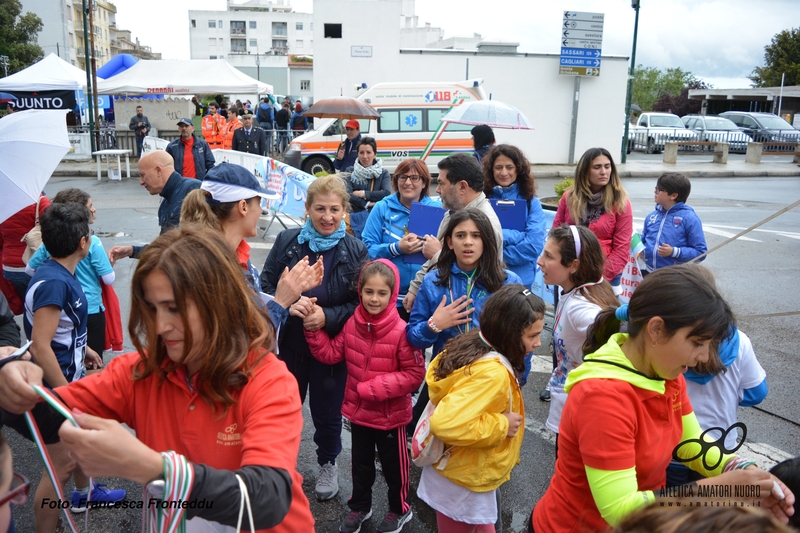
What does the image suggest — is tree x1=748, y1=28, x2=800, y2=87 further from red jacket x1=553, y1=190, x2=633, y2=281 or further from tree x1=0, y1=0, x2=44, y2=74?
tree x1=0, y1=0, x2=44, y2=74

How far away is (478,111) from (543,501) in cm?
821

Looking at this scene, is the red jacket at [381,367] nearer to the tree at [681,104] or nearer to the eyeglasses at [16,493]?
the eyeglasses at [16,493]

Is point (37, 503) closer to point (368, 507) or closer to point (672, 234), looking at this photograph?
point (368, 507)

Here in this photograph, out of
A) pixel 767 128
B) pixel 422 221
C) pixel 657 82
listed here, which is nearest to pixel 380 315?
pixel 422 221

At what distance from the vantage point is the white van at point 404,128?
1741cm

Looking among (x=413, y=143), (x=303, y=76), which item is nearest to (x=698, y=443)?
(x=413, y=143)

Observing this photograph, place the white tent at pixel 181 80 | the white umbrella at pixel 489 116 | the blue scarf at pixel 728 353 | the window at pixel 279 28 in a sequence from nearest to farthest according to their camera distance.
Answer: the blue scarf at pixel 728 353
the white umbrella at pixel 489 116
the white tent at pixel 181 80
the window at pixel 279 28

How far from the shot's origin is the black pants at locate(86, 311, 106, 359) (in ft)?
13.2

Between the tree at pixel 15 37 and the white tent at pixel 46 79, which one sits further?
Result: the tree at pixel 15 37

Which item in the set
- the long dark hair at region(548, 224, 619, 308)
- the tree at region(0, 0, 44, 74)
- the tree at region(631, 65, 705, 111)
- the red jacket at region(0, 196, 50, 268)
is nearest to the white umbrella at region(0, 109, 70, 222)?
the red jacket at region(0, 196, 50, 268)

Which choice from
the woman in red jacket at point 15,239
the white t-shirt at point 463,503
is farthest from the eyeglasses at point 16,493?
the woman in red jacket at point 15,239

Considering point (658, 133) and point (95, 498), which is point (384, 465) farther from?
point (658, 133)

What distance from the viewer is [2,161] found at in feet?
11.5

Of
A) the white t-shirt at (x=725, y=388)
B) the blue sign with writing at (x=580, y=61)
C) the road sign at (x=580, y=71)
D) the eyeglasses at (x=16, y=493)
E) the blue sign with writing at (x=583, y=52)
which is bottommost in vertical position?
the white t-shirt at (x=725, y=388)
